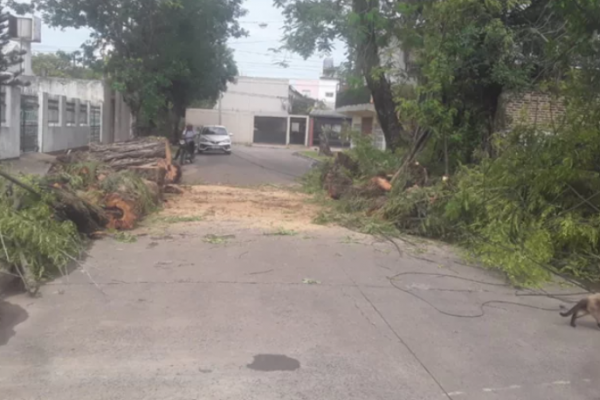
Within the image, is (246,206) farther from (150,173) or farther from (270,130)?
(270,130)

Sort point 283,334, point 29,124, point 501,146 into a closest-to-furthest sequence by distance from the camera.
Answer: point 283,334 → point 501,146 → point 29,124

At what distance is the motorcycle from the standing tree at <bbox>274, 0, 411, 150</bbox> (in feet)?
23.4

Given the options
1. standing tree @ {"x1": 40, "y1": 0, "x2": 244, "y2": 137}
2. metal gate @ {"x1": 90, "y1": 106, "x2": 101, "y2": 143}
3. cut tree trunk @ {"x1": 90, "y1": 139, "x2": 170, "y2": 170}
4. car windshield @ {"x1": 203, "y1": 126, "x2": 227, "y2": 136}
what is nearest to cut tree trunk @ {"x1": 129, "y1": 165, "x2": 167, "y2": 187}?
cut tree trunk @ {"x1": 90, "y1": 139, "x2": 170, "y2": 170}

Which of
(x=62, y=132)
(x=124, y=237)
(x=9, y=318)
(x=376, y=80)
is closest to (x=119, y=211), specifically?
(x=124, y=237)

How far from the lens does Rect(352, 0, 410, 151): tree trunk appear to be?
17938 mm

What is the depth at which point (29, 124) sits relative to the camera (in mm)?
23938

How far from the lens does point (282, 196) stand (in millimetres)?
16062

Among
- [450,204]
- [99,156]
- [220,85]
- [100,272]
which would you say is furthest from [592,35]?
[220,85]

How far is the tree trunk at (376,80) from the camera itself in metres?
17.9

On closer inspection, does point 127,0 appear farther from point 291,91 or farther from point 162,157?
point 291,91

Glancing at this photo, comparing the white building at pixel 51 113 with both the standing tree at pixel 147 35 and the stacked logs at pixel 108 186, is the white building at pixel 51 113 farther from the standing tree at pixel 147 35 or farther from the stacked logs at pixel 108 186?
the stacked logs at pixel 108 186

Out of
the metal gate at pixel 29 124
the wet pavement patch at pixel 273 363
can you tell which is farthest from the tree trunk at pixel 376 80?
the wet pavement patch at pixel 273 363

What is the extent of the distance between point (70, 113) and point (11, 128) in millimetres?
7384

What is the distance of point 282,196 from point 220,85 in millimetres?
26148
